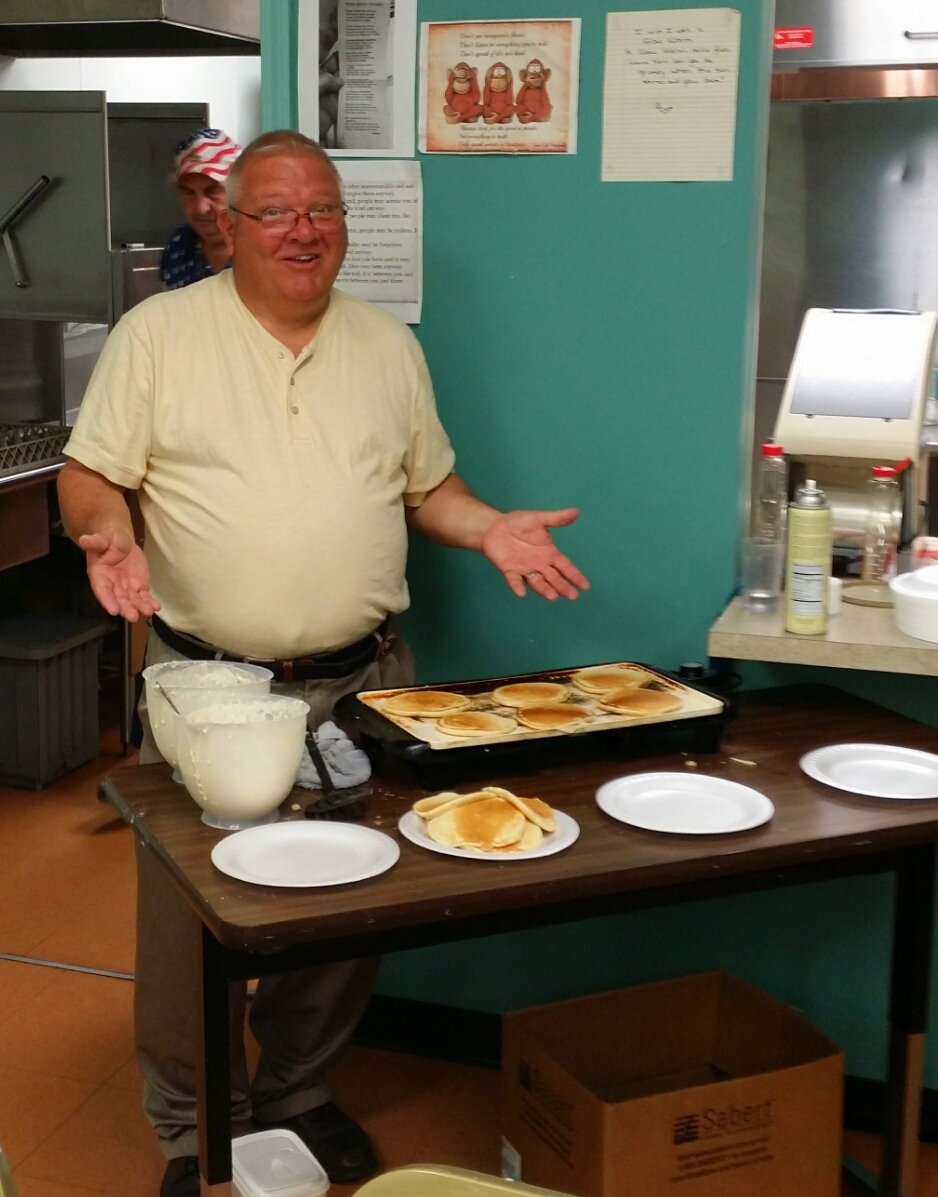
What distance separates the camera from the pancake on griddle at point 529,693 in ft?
7.04

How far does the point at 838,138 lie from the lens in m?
4.45

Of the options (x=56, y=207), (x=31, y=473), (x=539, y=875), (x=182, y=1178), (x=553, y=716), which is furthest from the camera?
(x=56, y=207)

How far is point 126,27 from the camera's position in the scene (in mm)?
3969

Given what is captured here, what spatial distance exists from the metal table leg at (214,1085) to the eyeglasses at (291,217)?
1119 millimetres

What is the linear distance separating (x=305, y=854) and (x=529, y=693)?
0.54 metres

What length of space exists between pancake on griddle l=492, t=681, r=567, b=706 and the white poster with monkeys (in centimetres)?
91

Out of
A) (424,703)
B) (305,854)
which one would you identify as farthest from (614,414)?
(305,854)

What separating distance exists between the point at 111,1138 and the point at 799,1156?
116cm

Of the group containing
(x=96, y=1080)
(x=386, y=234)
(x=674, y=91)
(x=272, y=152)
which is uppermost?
(x=674, y=91)

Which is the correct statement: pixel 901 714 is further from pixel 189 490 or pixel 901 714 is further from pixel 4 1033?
pixel 4 1033

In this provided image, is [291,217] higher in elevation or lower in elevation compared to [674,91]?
lower

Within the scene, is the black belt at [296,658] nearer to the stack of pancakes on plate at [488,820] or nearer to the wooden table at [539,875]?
the wooden table at [539,875]

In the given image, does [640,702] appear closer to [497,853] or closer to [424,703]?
[424,703]

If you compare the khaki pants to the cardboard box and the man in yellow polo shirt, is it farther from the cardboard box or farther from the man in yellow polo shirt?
the cardboard box
